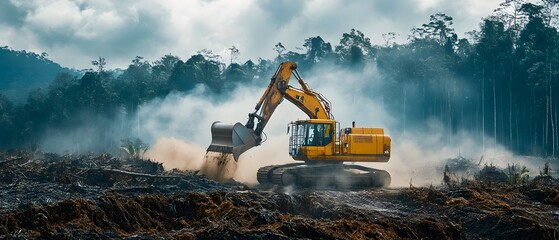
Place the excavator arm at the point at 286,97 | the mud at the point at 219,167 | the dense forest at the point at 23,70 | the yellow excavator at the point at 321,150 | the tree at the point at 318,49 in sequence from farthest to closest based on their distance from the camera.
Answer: the dense forest at the point at 23,70 → the tree at the point at 318,49 → the mud at the point at 219,167 → the excavator arm at the point at 286,97 → the yellow excavator at the point at 321,150

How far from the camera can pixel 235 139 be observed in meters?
29.8

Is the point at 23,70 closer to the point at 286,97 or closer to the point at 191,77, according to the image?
the point at 191,77

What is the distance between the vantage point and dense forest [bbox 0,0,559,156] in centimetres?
6981

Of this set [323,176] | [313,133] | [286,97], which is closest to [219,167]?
[286,97]

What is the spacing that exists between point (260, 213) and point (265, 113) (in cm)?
1390

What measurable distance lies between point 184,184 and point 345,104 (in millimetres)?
49996

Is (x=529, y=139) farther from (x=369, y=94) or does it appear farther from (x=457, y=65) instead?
(x=369, y=94)

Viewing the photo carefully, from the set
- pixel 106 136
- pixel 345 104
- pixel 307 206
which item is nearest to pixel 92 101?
pixel 106 136

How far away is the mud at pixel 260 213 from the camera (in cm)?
1552

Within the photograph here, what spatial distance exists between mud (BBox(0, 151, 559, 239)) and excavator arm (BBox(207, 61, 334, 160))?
5.30m

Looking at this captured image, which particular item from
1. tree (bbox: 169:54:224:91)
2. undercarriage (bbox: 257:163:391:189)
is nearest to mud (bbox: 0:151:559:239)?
undercarriage (bbox: 257:163:391:189)

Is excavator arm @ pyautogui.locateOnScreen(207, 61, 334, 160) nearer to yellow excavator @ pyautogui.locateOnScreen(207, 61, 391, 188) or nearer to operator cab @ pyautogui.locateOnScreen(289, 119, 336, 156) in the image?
yellow excavator @ pyautogui.locateOnScreen(207, 61, 391, 188)

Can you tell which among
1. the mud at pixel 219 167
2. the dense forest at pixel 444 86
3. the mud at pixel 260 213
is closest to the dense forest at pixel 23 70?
the dense forest at pixel 444 86

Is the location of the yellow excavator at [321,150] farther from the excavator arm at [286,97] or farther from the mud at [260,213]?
the mud at [260,213]
